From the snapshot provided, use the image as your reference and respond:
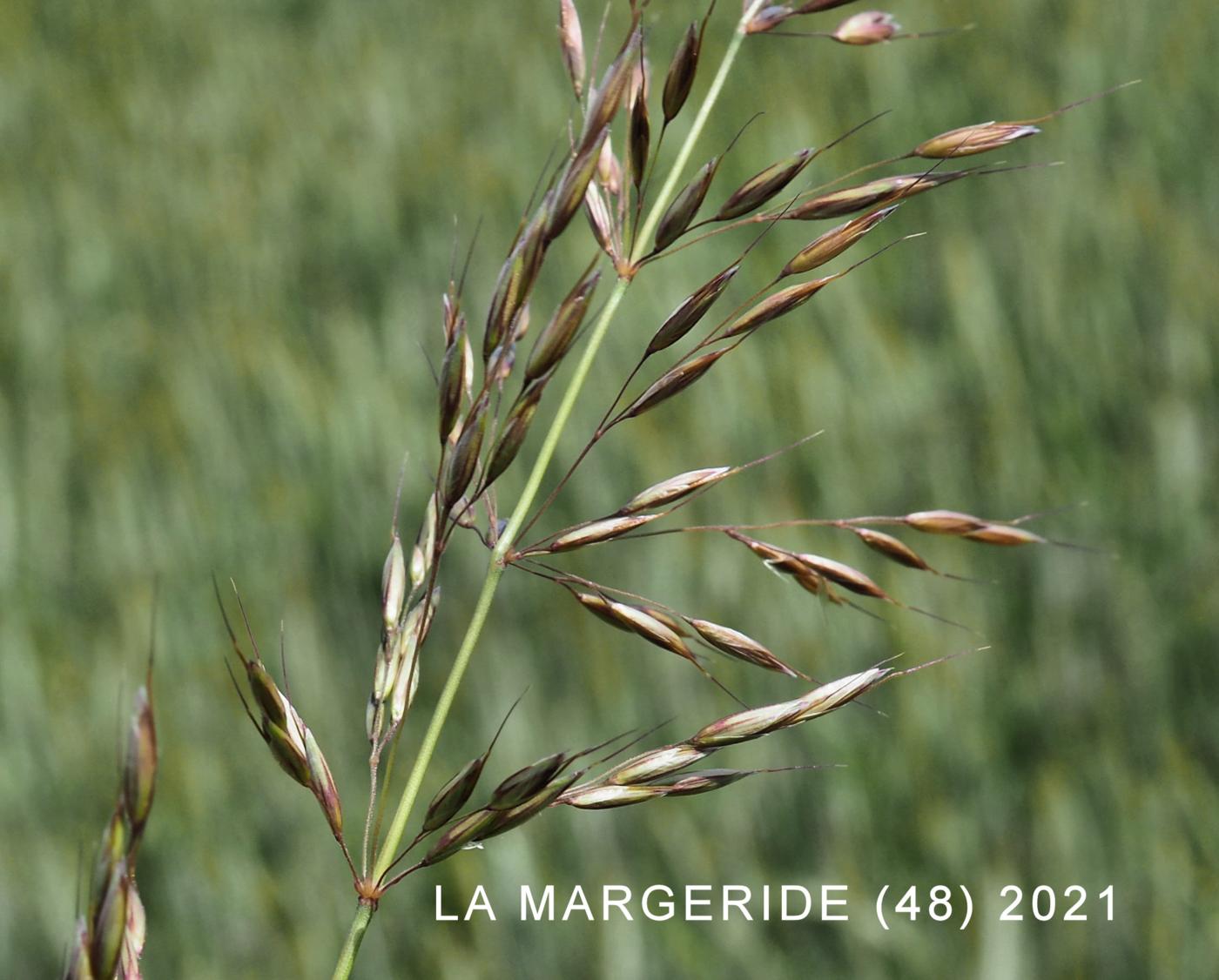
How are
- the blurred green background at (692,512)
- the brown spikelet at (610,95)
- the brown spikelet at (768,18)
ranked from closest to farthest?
1. the brown spikelet at (610,95)
2. the brown spikelet at (768,18)
3. the blurred green background at (692,512)

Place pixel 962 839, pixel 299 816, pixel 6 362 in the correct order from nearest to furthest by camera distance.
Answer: pixel 962 839 → pixel 299 816 → pixel 6 362

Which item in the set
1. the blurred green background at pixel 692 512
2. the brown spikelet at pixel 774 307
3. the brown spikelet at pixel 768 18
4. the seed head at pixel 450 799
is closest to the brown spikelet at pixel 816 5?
the brown spikelet at pixel 768 18

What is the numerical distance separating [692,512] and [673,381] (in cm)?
171

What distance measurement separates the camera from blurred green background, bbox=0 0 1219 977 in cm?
156

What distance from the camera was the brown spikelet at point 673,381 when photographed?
46cm

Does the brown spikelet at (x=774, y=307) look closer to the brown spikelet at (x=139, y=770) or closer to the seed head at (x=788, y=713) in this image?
the seed head at (x=788, y=713)

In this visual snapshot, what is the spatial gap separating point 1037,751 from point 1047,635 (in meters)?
0.19

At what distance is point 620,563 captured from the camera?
2033 millimetres

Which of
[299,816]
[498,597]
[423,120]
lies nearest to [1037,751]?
[498,597]

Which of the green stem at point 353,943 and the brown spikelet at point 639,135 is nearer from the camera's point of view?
the green stem at point 353,943

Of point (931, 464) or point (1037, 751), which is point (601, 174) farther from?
point (931, 464)

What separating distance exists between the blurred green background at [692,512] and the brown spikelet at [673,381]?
2.65ft

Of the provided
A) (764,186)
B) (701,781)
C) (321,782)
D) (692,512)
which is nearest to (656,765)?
(701,781)

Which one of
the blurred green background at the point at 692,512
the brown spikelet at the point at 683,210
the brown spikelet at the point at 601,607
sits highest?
the brown spikelet at the point at 683,210
